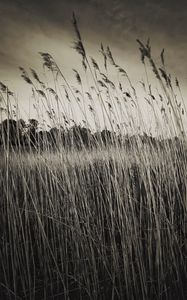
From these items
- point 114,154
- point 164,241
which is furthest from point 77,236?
point 114,154

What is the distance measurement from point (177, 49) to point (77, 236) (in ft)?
10.5

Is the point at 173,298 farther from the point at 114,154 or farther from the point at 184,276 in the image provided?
the point at 114,154

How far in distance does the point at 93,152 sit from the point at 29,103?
0.67 meters

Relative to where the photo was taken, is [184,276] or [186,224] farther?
[186,224]

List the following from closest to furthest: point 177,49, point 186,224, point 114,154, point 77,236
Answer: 1. point 77,236
2. point 186,224
3. point 114,154
4. point 177,49

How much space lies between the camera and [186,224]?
2.01 meters

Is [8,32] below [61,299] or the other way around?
the other way around

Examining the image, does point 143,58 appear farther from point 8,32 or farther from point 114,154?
point 8,32

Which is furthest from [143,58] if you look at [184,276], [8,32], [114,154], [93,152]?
[8,32]

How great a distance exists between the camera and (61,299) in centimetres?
170

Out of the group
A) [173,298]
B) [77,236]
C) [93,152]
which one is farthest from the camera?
[93,152]

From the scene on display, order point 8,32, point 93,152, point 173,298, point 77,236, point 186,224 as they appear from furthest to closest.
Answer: point 8,32, point 93,152, point 186,224, point 77,236, point 173,298

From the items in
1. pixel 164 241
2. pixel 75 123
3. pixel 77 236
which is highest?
pixel 75 123

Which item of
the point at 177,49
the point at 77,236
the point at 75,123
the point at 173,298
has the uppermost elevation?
the point at 177,49
